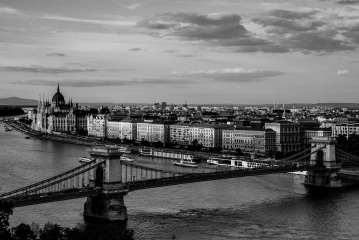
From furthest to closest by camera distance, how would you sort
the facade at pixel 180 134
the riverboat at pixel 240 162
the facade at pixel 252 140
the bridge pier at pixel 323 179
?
1. the facade at pixel 180 134
2. the facade at pixel 252 140
3. the riverboat at pixel 240 162
4. the bridge pier at pixel 323 179

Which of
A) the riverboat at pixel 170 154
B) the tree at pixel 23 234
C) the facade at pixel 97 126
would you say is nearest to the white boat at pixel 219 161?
the riverboat at pixel 170 154

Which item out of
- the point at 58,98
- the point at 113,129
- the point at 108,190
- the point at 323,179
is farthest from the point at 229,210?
the point at 58,98

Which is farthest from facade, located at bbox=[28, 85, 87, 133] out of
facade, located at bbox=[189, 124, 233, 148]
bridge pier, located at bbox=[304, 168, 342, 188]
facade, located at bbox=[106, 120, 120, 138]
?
bridge pier, located at bbox=[304, 168, 342, 188]

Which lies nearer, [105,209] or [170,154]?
[105,209]

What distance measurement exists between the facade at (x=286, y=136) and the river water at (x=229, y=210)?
523 inches

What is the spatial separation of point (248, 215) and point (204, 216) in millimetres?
1379

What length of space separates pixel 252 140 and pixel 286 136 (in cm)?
232

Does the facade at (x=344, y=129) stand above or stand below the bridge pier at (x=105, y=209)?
above

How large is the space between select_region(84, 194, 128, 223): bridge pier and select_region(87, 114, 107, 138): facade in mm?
38701

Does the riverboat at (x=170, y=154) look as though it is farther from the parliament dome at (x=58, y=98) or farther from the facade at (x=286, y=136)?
the parliament dome at (x=58, y=98)

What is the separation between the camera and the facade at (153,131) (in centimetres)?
4919

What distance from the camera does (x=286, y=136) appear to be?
136 feet

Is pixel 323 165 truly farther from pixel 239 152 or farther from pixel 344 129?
pixel 344 129

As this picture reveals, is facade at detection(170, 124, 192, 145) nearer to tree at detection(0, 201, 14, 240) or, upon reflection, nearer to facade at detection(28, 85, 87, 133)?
facade at detection(28, 85, 87, 133)
